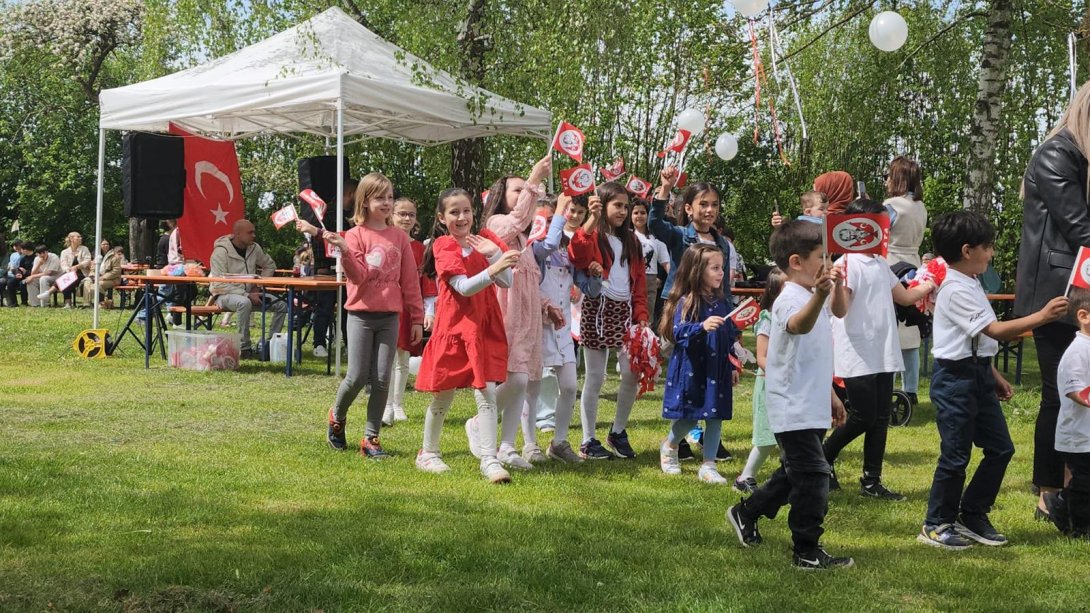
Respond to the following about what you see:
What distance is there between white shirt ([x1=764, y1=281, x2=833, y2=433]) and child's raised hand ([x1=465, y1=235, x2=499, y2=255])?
6.42ft

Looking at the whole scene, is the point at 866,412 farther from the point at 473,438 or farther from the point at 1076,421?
the point at 473,438

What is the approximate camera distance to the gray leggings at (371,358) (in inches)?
272

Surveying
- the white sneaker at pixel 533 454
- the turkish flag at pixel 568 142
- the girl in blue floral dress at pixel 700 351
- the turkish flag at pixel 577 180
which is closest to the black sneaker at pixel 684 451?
the girl in blue floral dress at pixel 700 351

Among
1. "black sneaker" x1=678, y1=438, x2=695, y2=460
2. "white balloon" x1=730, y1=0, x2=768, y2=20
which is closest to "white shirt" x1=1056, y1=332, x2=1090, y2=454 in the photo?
"black sneaker" x1=678, y1=438, x2=695, y2=460

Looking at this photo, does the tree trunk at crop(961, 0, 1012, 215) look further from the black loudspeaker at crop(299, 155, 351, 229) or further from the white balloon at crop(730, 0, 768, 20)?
the black loudspeaker at crop(299, 155, 351, 229)

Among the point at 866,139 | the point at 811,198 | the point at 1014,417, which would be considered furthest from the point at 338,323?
the point at 866,139

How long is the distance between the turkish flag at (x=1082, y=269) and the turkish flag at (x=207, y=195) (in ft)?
41.4

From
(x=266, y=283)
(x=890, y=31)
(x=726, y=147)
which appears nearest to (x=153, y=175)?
(x=266, y=283)

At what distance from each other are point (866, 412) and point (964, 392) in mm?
1076

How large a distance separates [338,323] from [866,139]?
21.7 meters

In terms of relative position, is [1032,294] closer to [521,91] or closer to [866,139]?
[521,91]

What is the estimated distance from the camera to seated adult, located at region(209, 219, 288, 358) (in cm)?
1270

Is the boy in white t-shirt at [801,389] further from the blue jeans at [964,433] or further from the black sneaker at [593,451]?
the black sneaker at [593,451]

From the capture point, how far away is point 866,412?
590 centimetres
